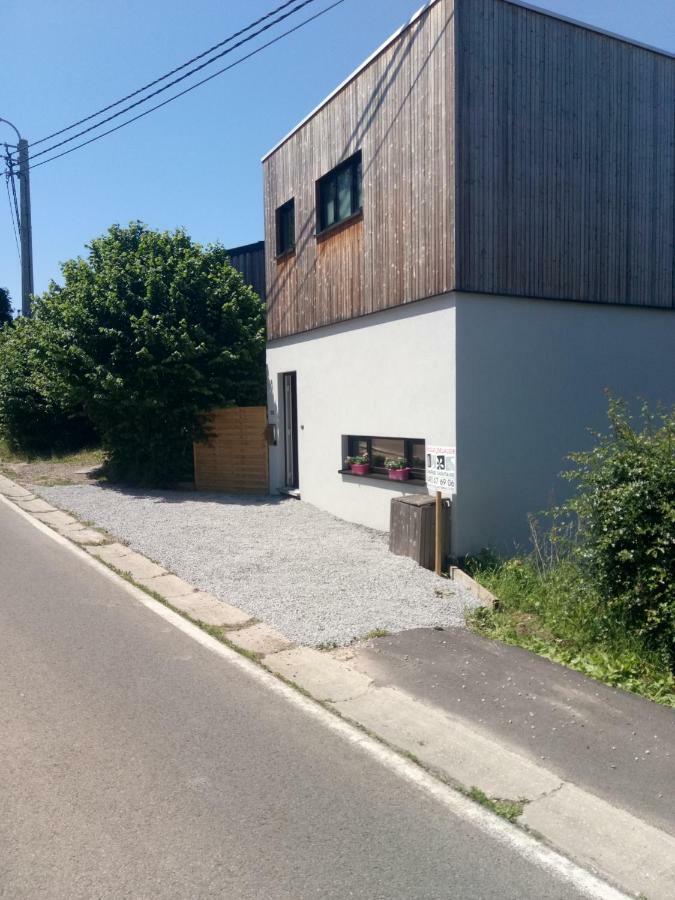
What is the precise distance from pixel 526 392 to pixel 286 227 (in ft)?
21.2

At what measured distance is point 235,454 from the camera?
15.3m

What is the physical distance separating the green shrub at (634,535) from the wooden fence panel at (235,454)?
9.19 metres

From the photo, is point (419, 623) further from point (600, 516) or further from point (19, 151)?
point (19, 151)

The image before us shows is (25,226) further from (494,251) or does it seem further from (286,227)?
(494,251)

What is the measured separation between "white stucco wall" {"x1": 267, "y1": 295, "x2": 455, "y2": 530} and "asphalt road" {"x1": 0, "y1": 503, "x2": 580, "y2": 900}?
5084 millimetres

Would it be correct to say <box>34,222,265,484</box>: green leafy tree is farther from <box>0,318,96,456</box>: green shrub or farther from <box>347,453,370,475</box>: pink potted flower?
<box>0,318,96,456</box>: green shrub

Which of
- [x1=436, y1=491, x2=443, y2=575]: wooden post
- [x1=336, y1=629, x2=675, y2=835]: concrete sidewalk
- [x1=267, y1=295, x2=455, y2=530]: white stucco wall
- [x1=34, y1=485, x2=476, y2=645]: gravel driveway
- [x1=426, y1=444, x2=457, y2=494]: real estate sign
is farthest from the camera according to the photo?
[x1=267, y1=295, x2=455, y2=530]: white stucco wall

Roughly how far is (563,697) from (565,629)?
1.31 metres

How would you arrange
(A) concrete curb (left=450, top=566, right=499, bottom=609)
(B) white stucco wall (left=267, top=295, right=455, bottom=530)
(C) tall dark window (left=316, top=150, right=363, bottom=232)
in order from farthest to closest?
(C) tall dark window (left=316, top=150, right=363, bottom=232) → (B) white stucco wall (left=267, top=295, right=455, bottom=530) → (A) concrete curb (left=450, top=566, right=499, bottom=609)

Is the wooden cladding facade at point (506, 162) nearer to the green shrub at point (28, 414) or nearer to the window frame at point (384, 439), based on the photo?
the window frame at point (384, 439)

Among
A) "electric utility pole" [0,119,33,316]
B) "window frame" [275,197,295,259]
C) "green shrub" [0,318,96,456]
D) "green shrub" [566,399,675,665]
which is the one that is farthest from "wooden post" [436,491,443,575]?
"electric utility pole" [0,119,33,316]

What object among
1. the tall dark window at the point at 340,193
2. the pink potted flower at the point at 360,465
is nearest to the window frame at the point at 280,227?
the tall dark window at the point at 340,193

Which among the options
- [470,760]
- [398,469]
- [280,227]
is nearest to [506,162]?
[398,469]

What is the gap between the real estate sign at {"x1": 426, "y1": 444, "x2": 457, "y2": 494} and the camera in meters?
9.30
